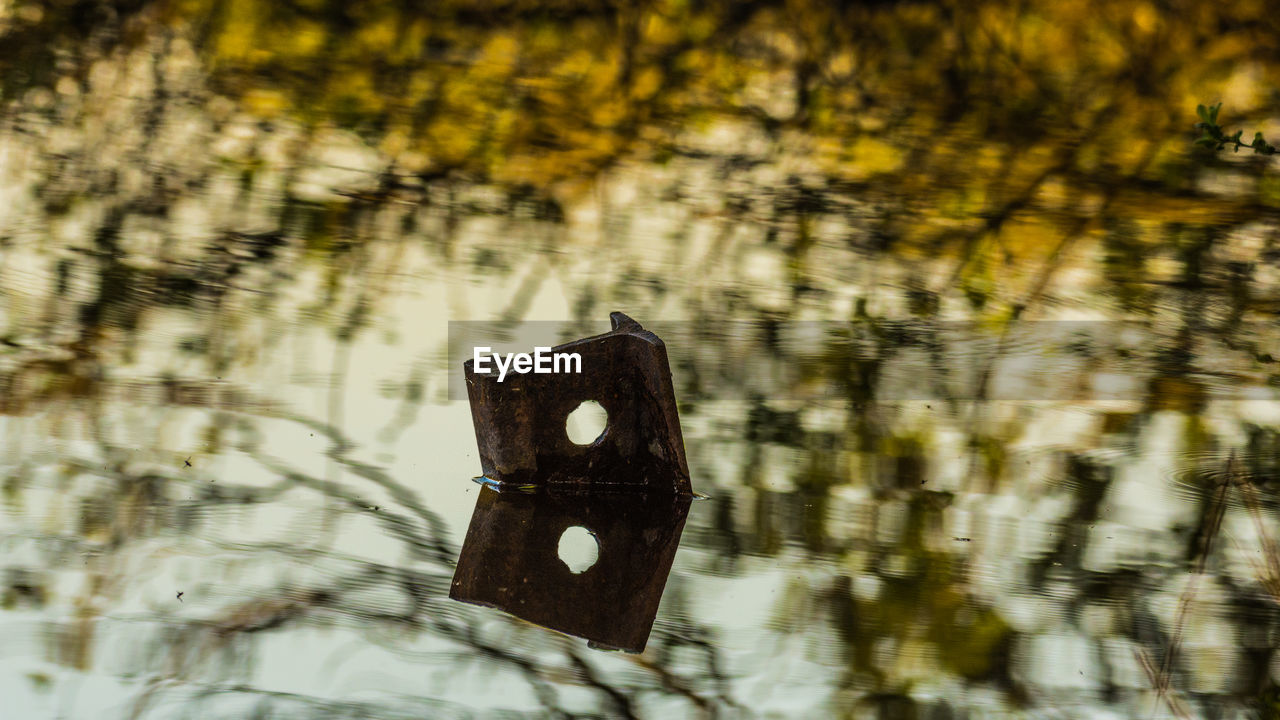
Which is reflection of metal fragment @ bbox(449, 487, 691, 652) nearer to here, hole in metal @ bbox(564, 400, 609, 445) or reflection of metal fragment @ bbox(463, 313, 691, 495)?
reflection of metal fragment @ bbox(463, 313, 691, 495)

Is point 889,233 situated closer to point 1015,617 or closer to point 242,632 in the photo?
point 1015,617

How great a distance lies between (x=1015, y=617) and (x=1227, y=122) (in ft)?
5.30

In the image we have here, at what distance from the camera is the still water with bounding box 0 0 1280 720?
0.91 m

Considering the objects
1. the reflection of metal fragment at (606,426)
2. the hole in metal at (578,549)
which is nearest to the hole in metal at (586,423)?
the reflection of metal fragment at (606,426)

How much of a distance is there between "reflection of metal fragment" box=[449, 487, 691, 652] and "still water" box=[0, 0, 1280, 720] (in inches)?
1.1

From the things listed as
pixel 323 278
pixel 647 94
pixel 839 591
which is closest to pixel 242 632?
pixel 839 591

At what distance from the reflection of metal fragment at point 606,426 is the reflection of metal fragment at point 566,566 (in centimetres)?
4

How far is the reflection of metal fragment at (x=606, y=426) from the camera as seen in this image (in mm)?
1318

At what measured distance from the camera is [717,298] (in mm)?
1833

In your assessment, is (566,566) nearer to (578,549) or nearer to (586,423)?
(578,549)

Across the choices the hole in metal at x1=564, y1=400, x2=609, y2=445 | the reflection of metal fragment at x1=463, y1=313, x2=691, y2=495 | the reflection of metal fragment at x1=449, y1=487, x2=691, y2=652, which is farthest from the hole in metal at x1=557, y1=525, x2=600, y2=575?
the hole in metal at x1=564, y1=400, x2=609, y2=445

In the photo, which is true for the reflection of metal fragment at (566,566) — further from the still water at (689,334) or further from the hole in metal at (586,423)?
the hole in metal at (586,423)

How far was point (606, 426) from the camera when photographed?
1.34 m

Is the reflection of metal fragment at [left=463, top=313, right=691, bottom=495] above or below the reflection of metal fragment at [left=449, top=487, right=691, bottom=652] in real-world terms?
above
